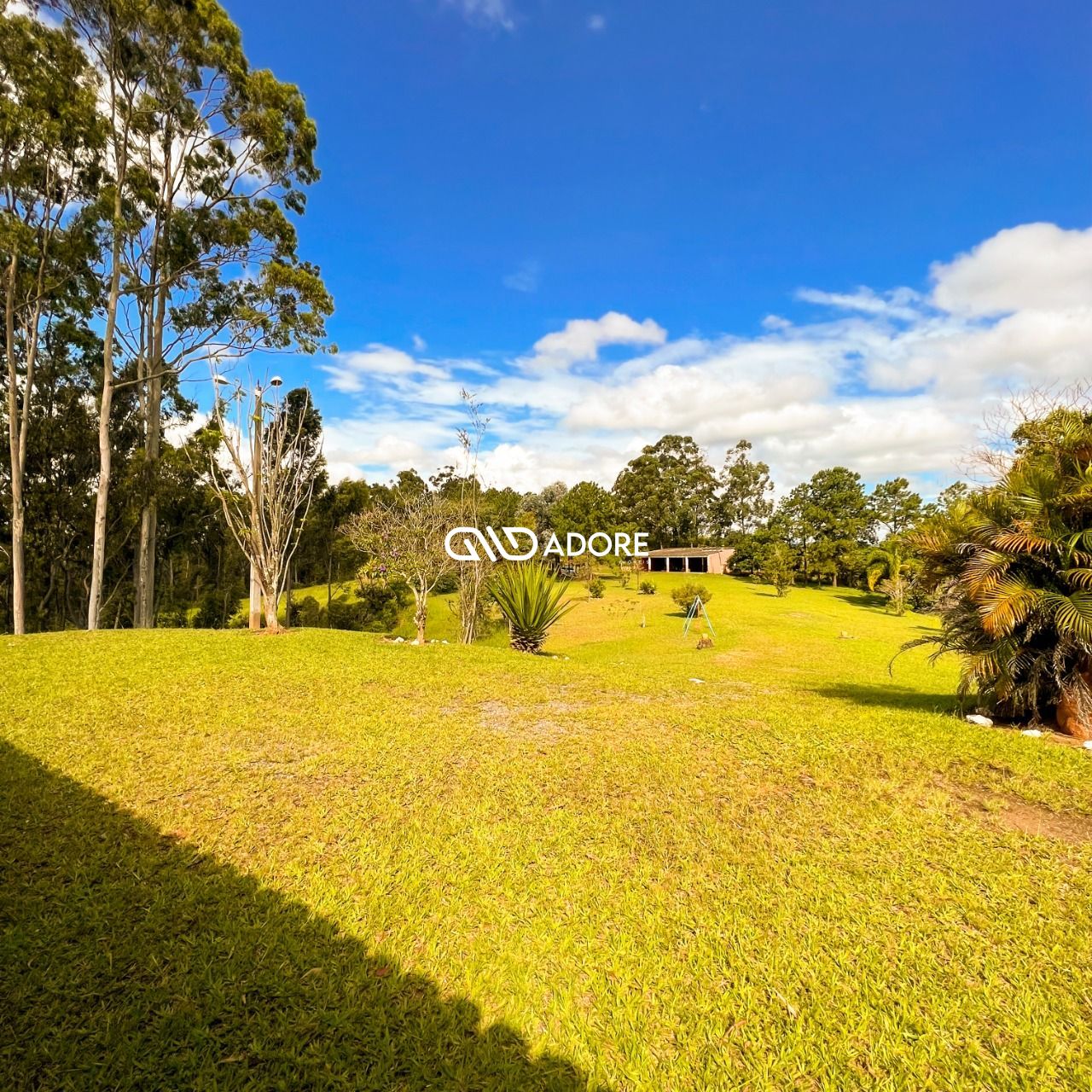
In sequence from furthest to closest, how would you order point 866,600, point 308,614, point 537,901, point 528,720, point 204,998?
point 866,600 < point 308,614 < point 528,720 < point 537,901 < point 204,998

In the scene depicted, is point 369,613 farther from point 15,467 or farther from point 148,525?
point 15,467

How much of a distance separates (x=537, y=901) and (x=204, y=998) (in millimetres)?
1366

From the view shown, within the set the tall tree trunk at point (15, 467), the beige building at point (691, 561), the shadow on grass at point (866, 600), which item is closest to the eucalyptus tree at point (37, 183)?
the tall tree trunk at point (15, 467)

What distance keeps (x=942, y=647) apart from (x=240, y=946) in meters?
6.07

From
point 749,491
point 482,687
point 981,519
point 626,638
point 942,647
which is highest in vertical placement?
point 749,491

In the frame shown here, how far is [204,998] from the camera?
6.34 feet

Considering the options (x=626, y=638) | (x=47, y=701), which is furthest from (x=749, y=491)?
(x=47, y=701)

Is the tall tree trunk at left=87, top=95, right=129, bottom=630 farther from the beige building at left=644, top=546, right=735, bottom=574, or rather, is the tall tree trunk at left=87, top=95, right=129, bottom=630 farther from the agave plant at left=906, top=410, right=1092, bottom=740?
the beige building at left=644, top=546, right=735, bottom=574

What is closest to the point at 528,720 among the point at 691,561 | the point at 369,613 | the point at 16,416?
the point at 16,416

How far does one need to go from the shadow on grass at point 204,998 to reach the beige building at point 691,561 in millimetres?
37148

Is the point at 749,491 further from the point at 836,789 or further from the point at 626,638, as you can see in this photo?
Answer: the point at 836,789

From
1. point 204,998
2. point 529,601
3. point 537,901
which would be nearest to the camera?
point 204,998

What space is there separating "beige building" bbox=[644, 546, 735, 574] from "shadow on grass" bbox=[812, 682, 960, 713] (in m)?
31.2

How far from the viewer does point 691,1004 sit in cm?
196
